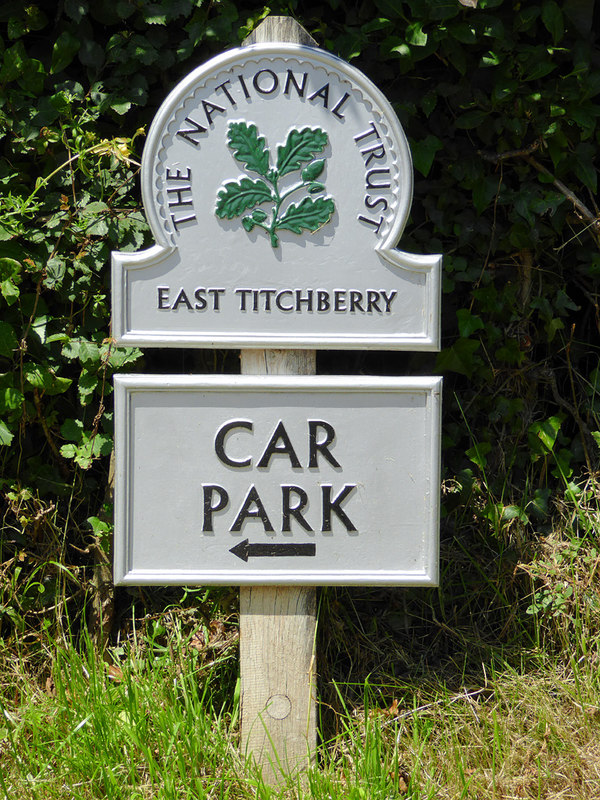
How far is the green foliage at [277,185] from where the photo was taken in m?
2.05

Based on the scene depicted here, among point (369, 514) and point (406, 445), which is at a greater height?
point (406, 445)

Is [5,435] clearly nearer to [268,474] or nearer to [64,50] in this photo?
[268,474]

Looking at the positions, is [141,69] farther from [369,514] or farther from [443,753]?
[443,753]

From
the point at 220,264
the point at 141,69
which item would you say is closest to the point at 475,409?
the point at 220,264

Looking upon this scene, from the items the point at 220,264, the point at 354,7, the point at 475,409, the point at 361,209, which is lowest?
the point at 475,409

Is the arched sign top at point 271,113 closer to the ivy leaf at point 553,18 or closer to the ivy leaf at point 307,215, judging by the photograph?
the ivy leaf at point 307,215

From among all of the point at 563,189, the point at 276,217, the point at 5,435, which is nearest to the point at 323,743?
the point at 5,435

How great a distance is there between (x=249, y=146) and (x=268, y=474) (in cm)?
85

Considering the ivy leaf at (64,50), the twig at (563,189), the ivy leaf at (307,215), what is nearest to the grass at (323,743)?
the ivy leaf at (307,215)

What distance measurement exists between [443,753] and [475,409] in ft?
3.54

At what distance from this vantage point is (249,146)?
6.71 feet

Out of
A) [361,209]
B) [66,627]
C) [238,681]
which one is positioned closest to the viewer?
[361,209]

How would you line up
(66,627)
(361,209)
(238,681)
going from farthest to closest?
(66,627), (238,681), (361,209)

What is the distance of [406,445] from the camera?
2129mm
